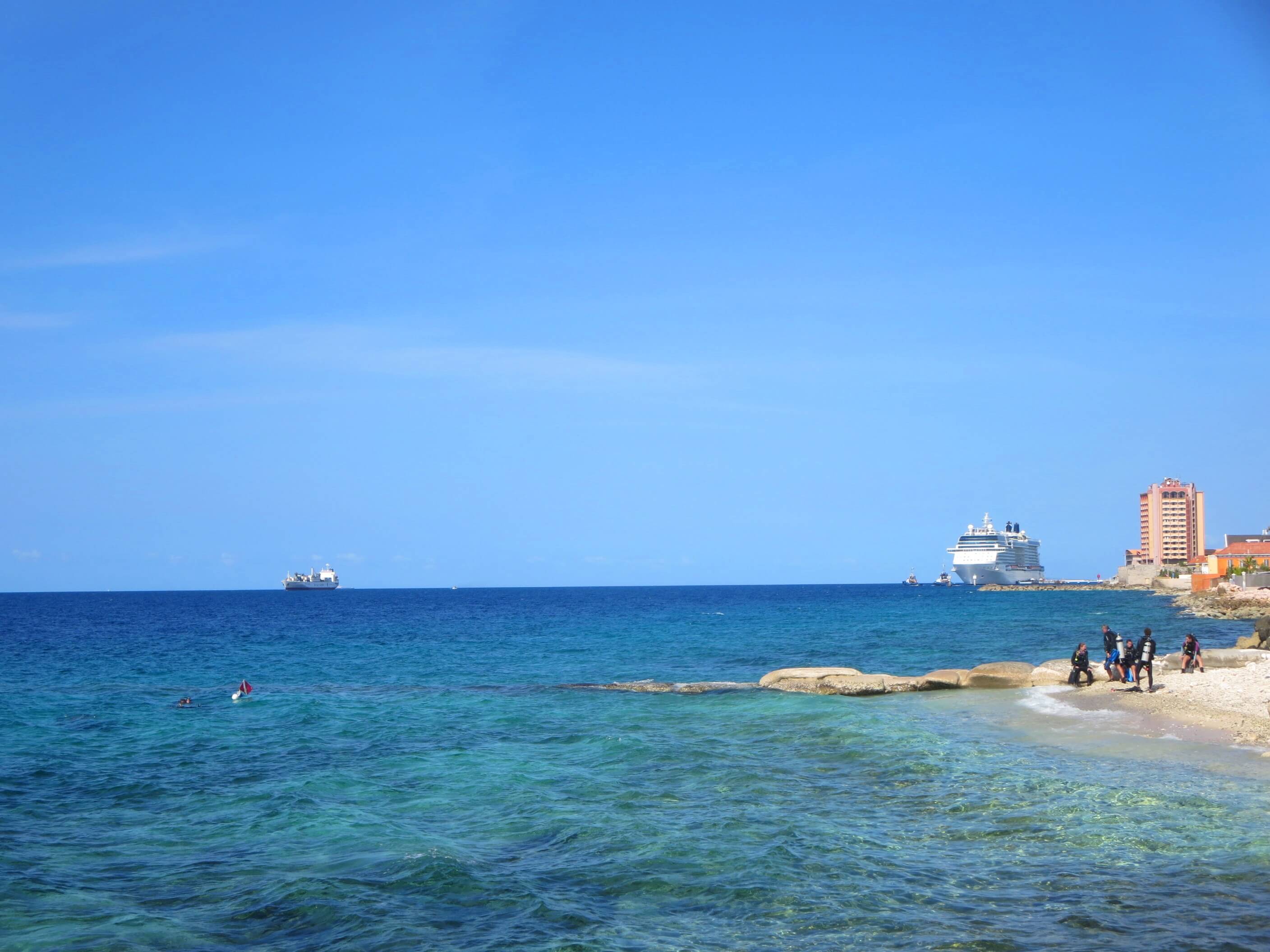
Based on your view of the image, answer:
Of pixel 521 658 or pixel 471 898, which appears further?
pixel 521 658

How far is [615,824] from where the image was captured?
1650 centimetres

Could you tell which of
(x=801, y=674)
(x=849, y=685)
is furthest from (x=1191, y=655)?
(x=801, y=674)

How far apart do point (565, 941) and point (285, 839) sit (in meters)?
6.89

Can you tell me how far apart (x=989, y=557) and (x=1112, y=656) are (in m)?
171

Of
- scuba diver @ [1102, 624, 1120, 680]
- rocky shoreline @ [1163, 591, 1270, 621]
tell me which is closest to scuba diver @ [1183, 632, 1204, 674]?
scuba diver @ [1102, 624, 1120, 680]

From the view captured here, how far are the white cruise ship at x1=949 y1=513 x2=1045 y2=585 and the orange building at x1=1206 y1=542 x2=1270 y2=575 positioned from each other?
56.2 m

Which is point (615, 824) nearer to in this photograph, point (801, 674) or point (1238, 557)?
point (801, 674)

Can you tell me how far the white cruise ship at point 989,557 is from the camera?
632 ft

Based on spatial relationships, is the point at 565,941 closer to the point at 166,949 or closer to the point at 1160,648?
the point at 166,949

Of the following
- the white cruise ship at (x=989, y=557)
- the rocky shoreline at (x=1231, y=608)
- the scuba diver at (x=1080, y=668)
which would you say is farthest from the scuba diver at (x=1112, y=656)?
the white cruise ship at (x=989, y=557)

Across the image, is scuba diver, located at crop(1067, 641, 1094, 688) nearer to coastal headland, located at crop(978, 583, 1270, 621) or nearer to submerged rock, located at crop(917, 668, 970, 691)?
submerged rock, located at crop(917, 668, 970, 691)

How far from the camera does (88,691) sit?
38406 millimetres

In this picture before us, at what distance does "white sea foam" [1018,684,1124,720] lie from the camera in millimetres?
25641

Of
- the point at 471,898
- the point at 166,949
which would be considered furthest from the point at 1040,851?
the point at 166,949
